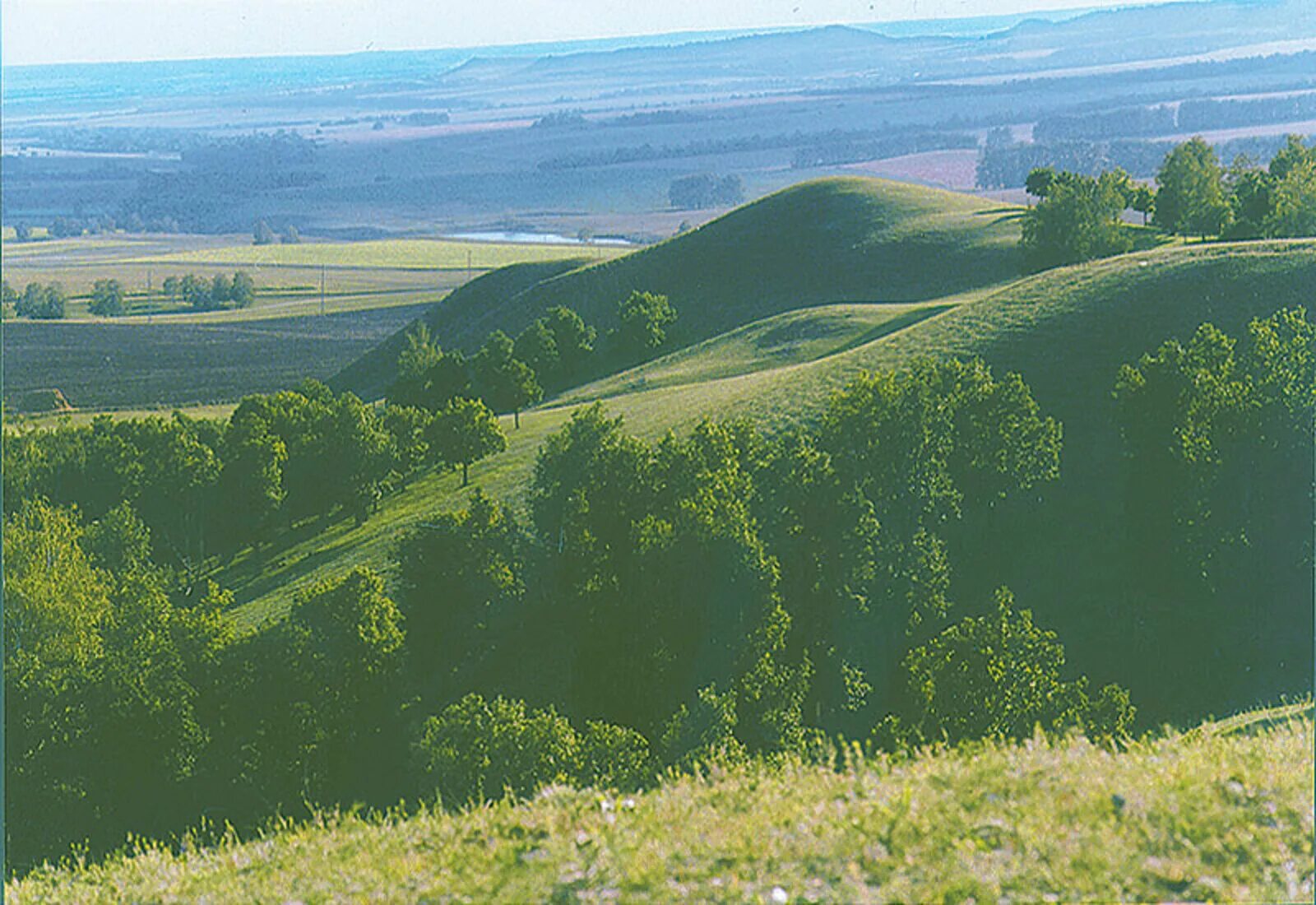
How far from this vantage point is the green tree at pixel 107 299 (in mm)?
48031

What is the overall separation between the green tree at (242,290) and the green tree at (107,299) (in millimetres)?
6637

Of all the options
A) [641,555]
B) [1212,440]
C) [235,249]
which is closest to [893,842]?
[641,555]

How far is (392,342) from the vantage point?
3108 inches

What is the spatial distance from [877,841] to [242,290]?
56921mm

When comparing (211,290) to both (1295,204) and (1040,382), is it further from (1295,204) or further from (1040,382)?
(1295,204)

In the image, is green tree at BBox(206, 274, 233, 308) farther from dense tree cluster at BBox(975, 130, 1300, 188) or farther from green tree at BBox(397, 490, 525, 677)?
dense tree cluster at BBox(975, 130, 1300, 188)

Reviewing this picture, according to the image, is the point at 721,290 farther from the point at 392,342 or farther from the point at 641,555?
the point at 641,555

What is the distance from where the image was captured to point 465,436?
3947 cm

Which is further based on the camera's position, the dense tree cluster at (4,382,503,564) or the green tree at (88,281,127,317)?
the green tree at (88,281,127,317)

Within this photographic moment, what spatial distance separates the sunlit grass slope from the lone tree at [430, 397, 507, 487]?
56cm

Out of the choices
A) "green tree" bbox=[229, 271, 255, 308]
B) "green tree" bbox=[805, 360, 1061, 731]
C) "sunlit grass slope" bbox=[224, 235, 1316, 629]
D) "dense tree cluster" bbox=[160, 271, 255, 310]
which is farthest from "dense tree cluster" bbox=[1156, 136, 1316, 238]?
"dense tree cluster" bbox=[160, 271, 255, 310]

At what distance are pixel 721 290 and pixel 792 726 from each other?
79.8 meters

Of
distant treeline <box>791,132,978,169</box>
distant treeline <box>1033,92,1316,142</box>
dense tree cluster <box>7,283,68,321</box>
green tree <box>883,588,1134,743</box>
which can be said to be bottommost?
green tree <box>883,588,1134,743</box>

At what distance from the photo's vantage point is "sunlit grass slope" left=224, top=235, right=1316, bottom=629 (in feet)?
115
